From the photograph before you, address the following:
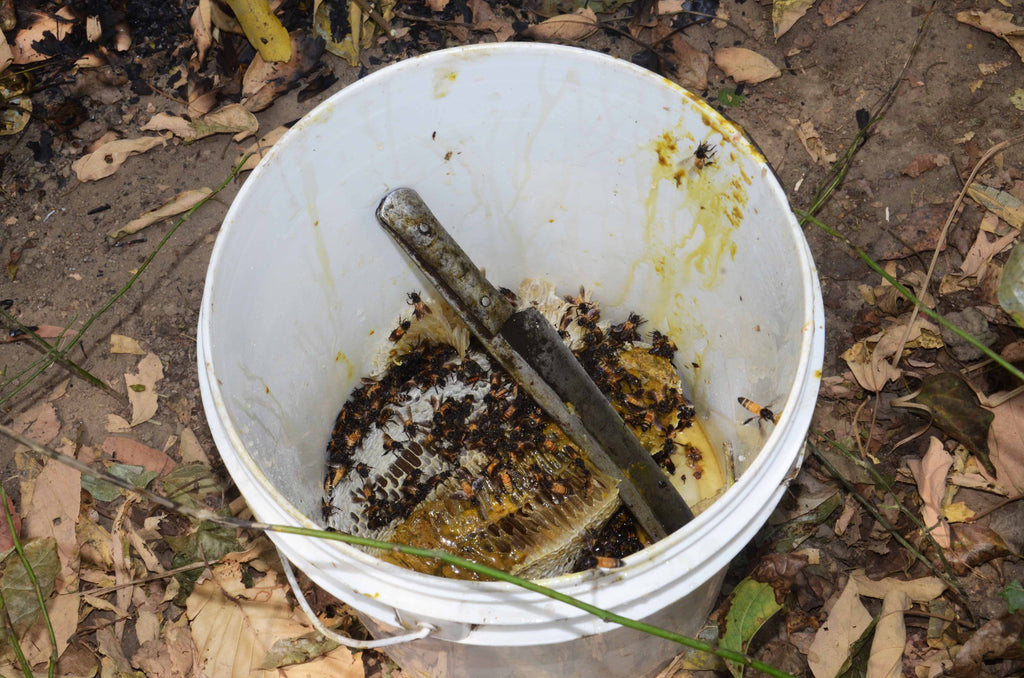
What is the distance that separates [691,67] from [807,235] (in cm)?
89

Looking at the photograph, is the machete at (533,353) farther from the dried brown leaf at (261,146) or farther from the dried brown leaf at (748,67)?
the dried brown leaf at (748,67)

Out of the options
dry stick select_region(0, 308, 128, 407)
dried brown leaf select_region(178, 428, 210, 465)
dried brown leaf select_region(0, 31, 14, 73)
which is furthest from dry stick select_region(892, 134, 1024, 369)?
dried brown leaf select_region(0, 31, 14, 73)

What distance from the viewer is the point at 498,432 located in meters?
2.62

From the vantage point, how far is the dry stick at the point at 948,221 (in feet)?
8.96

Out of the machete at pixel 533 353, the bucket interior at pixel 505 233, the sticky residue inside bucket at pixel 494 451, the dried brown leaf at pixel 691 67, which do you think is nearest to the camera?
the bucket interior at pixel 505 233

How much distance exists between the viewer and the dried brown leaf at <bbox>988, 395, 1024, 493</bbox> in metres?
2.63

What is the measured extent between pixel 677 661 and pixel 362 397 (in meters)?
1.33

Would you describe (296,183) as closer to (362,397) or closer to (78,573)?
(362,397)

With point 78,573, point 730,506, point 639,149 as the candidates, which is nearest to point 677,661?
point 730,506

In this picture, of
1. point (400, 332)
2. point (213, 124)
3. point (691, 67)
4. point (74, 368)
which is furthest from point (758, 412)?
point (213, 124)

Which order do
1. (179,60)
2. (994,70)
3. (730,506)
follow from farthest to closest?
(179,60) → (994,70) → (730,506)

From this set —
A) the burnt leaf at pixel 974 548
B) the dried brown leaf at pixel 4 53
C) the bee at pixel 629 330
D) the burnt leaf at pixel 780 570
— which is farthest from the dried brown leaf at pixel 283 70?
the burnt leaf at pixel 974 548

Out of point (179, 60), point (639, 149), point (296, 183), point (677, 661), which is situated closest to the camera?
point (296, 183)

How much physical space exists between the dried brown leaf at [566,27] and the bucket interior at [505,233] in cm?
120
